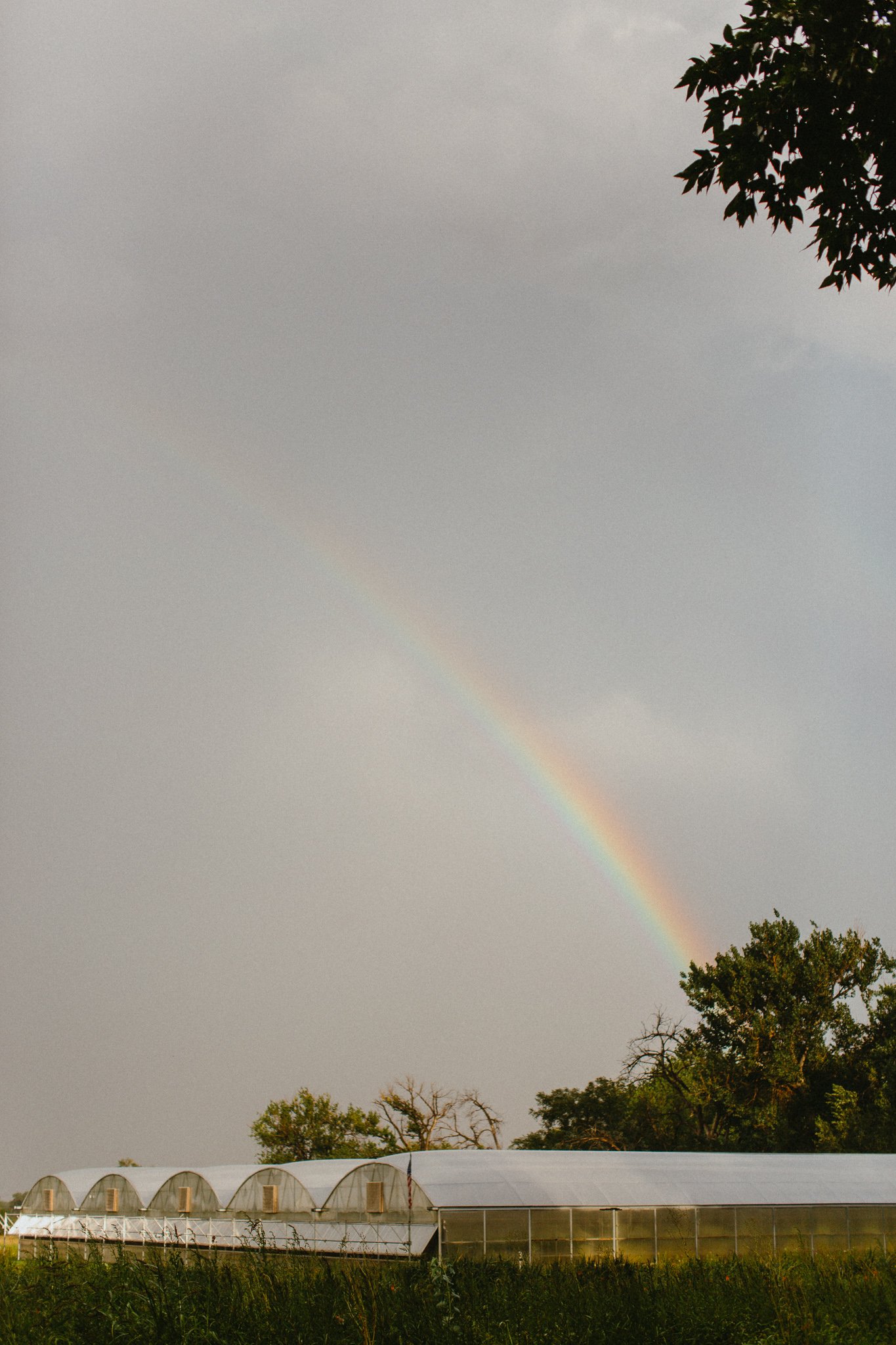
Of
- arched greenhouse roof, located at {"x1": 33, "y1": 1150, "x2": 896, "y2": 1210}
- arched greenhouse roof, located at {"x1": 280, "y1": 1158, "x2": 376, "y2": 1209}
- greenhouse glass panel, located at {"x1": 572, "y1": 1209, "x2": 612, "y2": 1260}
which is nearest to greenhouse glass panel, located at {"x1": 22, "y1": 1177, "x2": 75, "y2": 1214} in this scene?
arched greenhouse roof, located at {"x1": 33, "y1": 1150, "x2": 896, "y2": 1210}

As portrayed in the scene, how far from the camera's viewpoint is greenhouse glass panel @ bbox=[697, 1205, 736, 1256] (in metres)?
29.2

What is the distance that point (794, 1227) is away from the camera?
30641 mm

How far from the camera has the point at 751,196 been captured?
1056 centimetres

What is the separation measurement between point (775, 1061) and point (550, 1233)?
1289 inches

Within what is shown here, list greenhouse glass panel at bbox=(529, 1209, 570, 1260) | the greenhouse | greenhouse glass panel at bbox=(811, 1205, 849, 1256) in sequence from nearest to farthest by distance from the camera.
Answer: the greenhouse < greenhouse glass panel at bbox=(529, 1209, 570, 1260) < greenhouse glass panel at bbox=(811, 1205, 849, 1256)

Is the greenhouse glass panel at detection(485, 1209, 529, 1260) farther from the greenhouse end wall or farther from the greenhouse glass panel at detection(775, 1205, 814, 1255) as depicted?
the greenhouse glass panel at detection(775, 1205, 814, 1255)

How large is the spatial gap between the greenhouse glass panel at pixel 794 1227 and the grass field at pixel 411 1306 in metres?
15.8

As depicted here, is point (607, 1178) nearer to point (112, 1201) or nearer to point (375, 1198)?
point (375, 1198)

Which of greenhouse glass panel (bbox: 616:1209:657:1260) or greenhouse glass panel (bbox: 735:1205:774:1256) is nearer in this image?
greenhouse glass panel (bbox: 616:1209:657:1260)

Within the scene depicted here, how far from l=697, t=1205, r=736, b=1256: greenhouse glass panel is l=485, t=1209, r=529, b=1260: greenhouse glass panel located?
4.98m

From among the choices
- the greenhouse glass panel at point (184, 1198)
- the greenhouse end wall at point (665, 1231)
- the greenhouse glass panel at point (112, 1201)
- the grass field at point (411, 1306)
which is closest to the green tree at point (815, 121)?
the grass field at point (411, 1306)

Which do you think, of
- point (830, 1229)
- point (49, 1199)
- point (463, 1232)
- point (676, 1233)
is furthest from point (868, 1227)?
point (49, 1199)

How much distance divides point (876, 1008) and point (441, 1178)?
38557 millimetres

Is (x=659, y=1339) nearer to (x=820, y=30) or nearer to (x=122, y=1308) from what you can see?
(x=122, y=1308)
